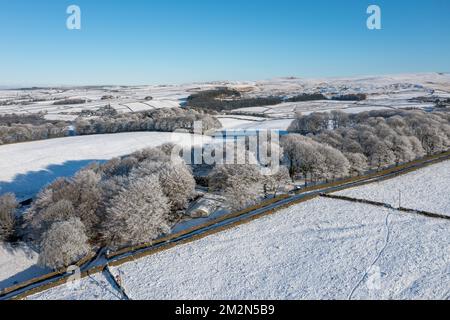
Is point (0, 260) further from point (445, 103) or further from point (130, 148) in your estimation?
point (445, 103)

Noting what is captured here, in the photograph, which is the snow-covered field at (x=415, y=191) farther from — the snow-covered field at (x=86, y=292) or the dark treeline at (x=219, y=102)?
the dark treeline at (x=219, y=102)

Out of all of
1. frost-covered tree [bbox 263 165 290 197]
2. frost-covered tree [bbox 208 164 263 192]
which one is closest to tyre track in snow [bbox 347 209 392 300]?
frost-covered tree [bbox 263 165 290 197]

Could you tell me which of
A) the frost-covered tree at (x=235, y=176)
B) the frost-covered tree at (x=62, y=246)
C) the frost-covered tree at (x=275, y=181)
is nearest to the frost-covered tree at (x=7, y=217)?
the frost-covered tree at (x=62, y=246)

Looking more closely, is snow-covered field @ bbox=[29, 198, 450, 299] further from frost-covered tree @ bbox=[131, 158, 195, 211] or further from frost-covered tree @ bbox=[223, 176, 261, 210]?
frost-covered tree @ bbox=[131, 158, 195, 211]

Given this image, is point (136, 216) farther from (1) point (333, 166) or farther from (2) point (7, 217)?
(1) point (333, 166)

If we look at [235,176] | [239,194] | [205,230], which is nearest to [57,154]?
[235,176]
